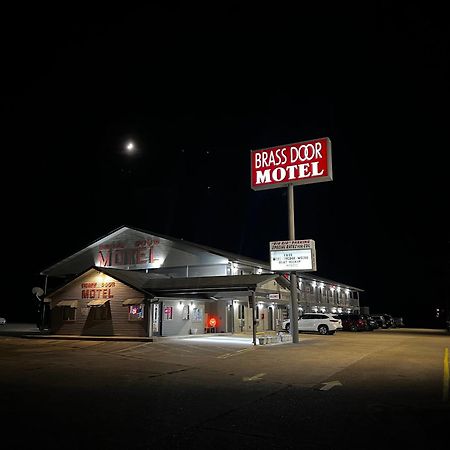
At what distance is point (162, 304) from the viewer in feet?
87.7

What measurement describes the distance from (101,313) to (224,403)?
67.4ft

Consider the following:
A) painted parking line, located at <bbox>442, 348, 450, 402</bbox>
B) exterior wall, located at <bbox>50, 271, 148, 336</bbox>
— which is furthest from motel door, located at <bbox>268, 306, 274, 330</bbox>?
painted parking line, located at <bbox>442, 348, 450, 402</bbox>

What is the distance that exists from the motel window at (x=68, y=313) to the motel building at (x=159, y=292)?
0.06 m

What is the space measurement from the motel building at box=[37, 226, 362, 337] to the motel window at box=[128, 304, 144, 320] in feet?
0.19

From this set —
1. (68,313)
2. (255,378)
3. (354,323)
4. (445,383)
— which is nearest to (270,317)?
(354,323)

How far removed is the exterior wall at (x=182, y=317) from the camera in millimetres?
26956

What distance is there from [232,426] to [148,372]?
6530mm

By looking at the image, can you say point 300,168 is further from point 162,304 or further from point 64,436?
point 64,436

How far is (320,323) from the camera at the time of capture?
3259 cm

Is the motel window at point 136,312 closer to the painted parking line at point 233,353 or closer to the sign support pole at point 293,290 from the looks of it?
the painted parking line at point 233,353

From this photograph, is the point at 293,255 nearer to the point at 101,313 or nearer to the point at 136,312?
the point at 136,312

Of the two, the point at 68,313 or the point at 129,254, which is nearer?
the point at 68,313

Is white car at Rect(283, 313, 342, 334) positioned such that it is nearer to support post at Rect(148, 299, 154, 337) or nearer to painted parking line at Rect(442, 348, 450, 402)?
support post at Rect(148, 299, 154, 337)

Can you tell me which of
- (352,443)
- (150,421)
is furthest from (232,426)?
(352,443)
